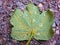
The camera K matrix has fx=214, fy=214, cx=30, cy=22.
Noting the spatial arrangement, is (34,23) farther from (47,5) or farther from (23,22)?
(47,5)

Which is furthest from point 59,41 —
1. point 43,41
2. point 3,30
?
point 3,30

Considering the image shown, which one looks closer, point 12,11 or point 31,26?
point 31,26

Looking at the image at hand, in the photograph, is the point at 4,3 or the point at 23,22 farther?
the point at 4,3
